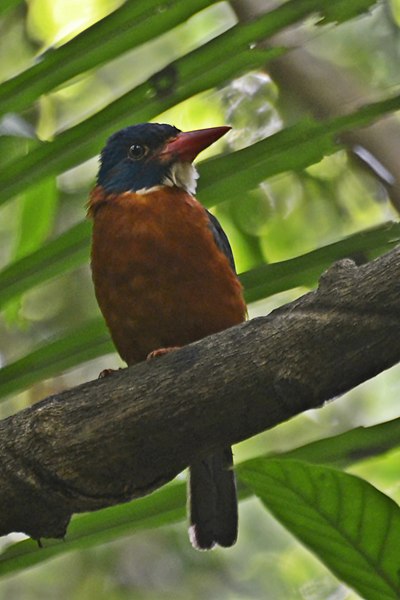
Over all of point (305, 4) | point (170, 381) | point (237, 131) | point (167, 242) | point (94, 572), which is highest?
point (305, 4)

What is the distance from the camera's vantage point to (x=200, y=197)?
2016 mm

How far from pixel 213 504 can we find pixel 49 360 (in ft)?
3.67

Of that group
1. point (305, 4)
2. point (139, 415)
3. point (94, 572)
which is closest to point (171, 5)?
point (305, 4)

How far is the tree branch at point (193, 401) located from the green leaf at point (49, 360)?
0.25ft

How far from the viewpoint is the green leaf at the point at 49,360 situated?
1.86 m

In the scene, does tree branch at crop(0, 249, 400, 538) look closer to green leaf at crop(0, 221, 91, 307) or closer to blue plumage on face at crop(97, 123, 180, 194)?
green leaf at crop(0, 221, 91, 307)

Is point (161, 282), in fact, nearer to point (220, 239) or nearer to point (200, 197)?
point (220, 239)

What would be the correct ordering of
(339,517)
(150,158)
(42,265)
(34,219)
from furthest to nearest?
(150,158), (34,219), (42,265), (339,517)

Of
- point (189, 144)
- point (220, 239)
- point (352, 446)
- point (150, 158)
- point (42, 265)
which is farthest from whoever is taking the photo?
point (150, 158)

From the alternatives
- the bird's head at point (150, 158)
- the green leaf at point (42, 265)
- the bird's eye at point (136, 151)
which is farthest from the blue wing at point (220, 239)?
the green leaf at point (42, 265)

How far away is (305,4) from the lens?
5.92 feet

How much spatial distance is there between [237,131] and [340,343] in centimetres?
367

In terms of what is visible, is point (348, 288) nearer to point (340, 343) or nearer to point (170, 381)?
point (340, 343)

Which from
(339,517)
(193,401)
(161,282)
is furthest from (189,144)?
(339,517)
